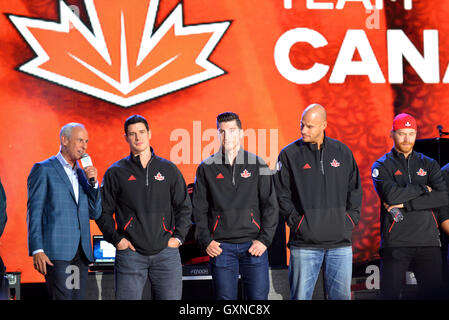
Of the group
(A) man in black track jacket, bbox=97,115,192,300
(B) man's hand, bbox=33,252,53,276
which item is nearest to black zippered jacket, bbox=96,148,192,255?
(A) man in black track jacket, bbox=97,115,192,300

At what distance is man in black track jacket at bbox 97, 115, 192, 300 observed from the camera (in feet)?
11.9

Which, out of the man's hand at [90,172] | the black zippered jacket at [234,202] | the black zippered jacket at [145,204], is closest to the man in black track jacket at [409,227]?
the black zippered jacket at [234,202]

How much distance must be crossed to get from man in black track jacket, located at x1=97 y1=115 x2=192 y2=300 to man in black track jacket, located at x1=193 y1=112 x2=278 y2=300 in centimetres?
17

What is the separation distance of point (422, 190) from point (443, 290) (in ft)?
2.41

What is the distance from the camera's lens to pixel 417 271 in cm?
403

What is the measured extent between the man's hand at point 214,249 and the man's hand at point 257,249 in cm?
21

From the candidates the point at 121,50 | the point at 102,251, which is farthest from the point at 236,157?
the point at 121,50

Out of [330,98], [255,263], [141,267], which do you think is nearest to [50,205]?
[141,267]

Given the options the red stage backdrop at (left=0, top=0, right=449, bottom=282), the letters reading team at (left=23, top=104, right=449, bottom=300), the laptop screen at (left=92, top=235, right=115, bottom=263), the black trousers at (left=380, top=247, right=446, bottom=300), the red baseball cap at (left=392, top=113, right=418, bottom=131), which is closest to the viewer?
the letters reading team at (left=23, top=104, right=449, bottom=300)

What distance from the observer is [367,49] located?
19.9 ft

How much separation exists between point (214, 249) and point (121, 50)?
290 centimetres

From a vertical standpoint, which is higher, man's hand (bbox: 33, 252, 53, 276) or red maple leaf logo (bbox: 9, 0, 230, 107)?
red maple leaf logo (bbox: 9, 0, 230, 107)

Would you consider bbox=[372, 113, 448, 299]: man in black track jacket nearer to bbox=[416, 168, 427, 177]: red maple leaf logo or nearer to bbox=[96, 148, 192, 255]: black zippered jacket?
bbox=[416, 168, 427, 177]: red maple leaf logo

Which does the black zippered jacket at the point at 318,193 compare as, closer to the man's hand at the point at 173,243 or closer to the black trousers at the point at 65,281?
the man's hand at the point at 173,243
